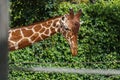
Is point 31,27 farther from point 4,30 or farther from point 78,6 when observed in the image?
point 4,30

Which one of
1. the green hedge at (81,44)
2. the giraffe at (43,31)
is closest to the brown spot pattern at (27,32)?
the giraffe at (43,31)

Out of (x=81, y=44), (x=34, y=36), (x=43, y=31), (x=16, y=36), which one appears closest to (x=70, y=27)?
(x=43, y=31)

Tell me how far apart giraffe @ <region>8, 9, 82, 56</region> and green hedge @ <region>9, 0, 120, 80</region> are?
863mm

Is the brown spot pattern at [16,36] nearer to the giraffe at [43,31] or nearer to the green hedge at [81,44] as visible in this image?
the giraffe at [43,31]

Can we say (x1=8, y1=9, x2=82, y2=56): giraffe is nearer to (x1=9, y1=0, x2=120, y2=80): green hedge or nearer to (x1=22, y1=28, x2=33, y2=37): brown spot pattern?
(x1=22, y1=28, x2=33, y2=37): brown spot pattern

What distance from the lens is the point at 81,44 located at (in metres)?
6.45

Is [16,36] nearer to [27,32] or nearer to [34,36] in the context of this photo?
[27,32]

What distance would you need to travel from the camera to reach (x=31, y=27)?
17.5 feet

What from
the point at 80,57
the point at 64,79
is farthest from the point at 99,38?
the point at 64,79

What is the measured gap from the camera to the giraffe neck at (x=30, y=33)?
5.22 m

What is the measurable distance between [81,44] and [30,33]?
1391mm

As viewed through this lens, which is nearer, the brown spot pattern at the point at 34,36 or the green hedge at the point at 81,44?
the brown spot pattern at the point at 34,36

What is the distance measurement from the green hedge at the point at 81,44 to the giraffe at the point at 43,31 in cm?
86

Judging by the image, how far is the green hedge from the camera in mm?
6359
